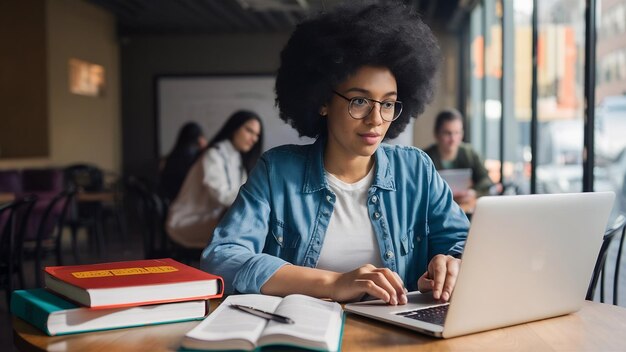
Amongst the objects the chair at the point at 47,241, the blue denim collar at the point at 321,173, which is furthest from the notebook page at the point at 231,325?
the chair at the point at 47,241

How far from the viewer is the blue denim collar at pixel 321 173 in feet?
6.22

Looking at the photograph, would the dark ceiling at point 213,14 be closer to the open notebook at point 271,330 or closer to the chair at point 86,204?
the chair at point 86,204

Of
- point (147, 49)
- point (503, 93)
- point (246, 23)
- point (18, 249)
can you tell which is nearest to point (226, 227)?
point (18, 249)

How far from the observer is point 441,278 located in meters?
1.56

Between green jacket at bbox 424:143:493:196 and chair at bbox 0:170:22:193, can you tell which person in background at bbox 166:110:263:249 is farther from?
chair at bbox 0:170:22:193

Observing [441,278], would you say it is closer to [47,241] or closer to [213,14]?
[47,241]

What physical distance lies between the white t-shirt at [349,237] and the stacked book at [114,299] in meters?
0.48

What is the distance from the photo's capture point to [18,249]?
4348 millimetres

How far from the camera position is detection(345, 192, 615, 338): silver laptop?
4.11 ft

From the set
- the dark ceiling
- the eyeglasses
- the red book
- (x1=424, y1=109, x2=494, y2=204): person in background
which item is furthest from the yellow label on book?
the dark ceiling

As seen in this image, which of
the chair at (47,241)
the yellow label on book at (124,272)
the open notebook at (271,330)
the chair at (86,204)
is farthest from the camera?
the chair at (86,204)

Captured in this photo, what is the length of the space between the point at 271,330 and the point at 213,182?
349 centimetres

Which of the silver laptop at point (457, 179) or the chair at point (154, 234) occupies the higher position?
the silver laptop at point (457, 179)

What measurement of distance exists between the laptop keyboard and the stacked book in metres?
0.35
